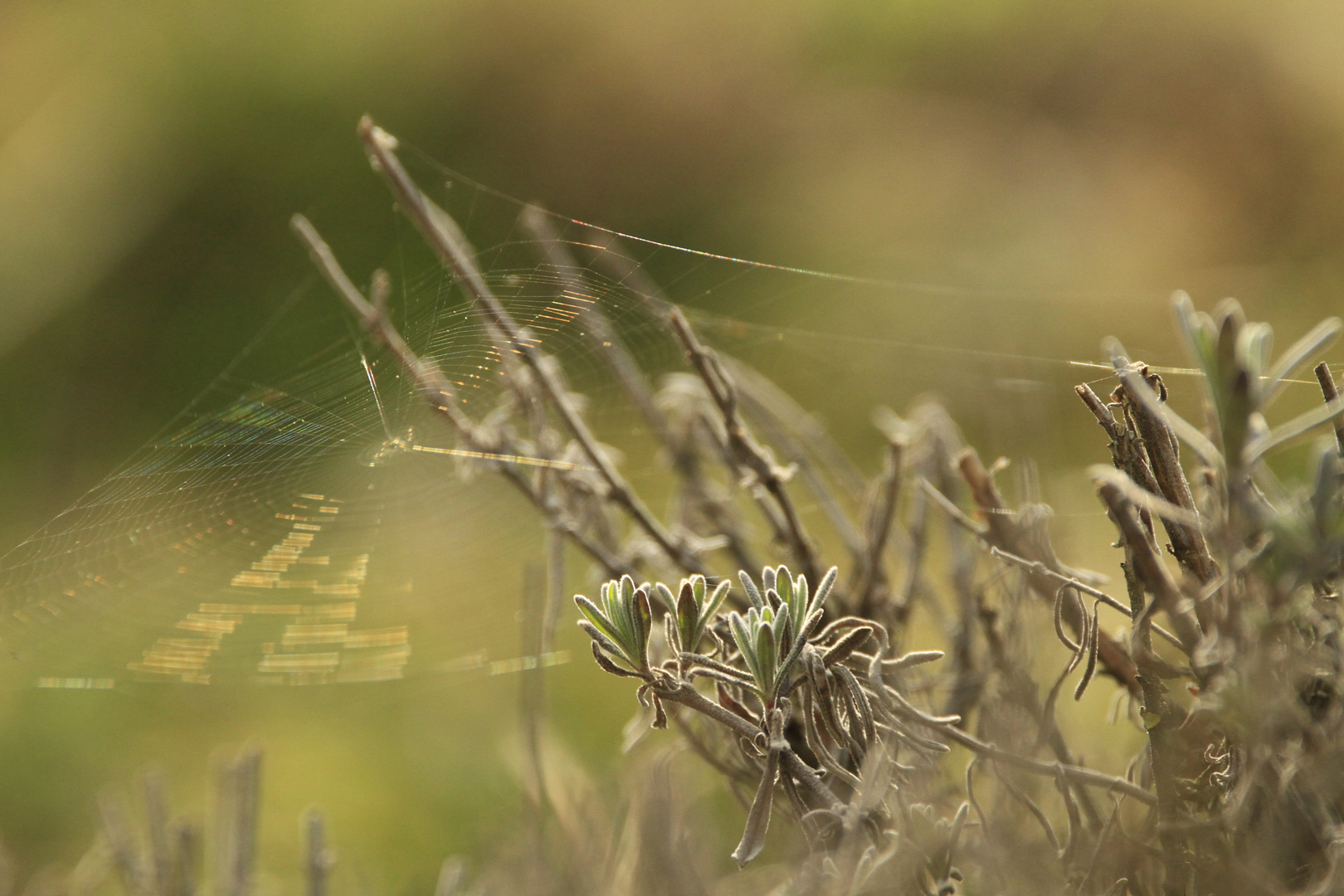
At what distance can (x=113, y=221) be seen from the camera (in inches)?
65.3

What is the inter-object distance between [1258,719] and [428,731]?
40.8 inches

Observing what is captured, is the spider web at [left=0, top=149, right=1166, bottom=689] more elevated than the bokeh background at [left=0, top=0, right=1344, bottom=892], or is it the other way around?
the bokeh background at [left=0, top=0, right=1344, bottom=892]

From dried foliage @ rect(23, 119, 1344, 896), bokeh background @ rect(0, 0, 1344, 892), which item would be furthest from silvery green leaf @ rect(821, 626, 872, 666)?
bokeh background @ rect(0, 0, 1344, 892)

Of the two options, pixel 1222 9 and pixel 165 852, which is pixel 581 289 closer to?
pixel 165 852

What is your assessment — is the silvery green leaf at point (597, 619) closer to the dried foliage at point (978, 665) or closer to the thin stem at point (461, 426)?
the dried foliage at point (978, 665)

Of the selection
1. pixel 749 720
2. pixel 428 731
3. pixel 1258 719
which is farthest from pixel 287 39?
pixel 1258 719

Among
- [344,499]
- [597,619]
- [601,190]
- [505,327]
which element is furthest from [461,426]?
[601,190]

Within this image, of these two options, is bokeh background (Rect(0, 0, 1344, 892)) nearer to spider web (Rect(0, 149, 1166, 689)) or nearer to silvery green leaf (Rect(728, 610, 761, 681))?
spider web (Rect(0, 149, 1166, 689))

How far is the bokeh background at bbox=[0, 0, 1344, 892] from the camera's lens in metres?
1.17

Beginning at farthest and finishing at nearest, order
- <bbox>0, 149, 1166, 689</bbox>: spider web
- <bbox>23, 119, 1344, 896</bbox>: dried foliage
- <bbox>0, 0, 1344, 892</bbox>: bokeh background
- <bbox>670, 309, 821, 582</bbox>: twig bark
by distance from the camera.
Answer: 1. <bbox>0, 0, 1344, 892</bbox>: bokeh background
2. <bbox>0, 149, 1166, 689</bbox>: spider web
3. <bbox>670, 309, 821, 582</bbox>: twig bark
4. <bbox>23, 119, 1344, 896</bbox>: dried foliage

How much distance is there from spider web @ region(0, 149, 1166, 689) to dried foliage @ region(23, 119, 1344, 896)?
0.09 metres

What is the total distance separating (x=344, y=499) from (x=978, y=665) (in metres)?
0.62

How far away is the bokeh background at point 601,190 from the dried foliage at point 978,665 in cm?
60

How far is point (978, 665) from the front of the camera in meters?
0.45
